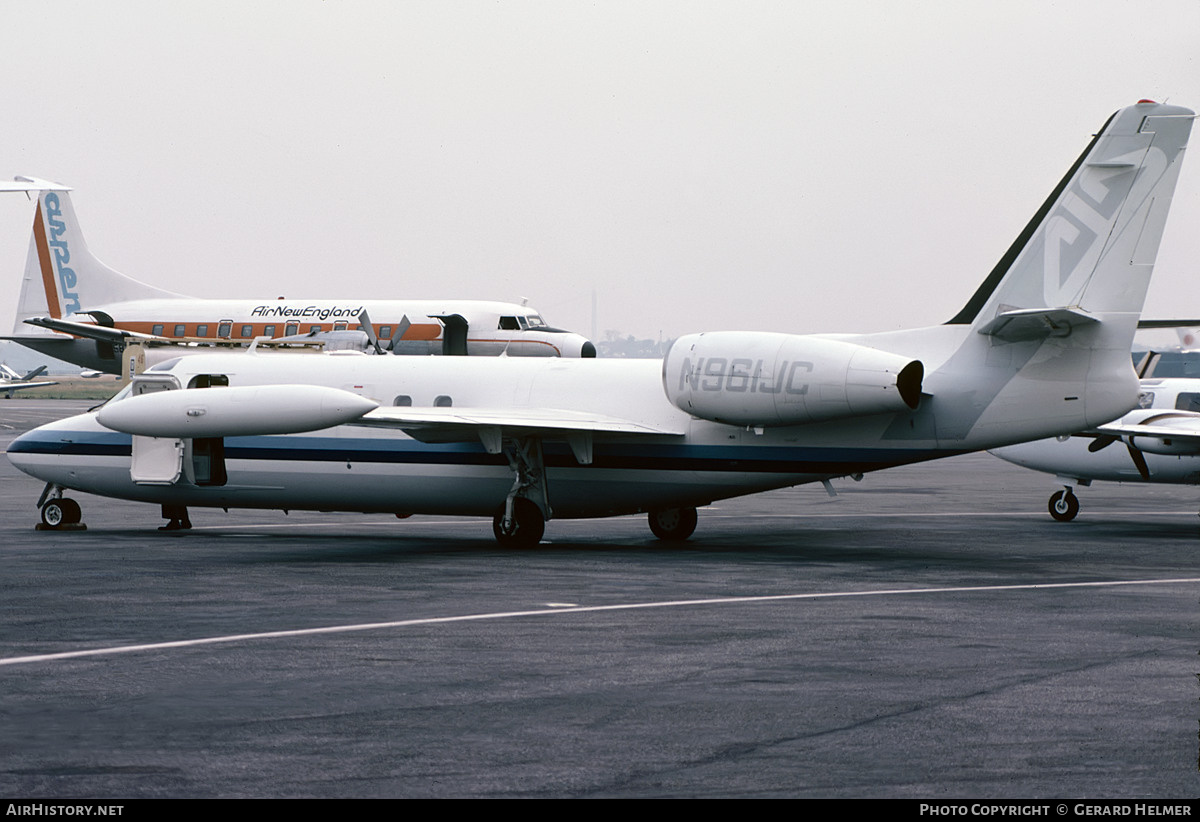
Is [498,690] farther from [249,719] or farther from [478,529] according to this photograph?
[478,529]

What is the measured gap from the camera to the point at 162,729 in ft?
33.0

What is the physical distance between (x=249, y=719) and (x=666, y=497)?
13.7m

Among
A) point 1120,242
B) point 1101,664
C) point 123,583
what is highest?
point 1120,242

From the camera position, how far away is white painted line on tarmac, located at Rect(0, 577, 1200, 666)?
43.7 ft

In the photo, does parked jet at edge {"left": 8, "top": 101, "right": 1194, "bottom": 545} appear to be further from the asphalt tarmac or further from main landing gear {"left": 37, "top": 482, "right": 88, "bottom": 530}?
the asphalt tarmac

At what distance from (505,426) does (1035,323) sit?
7.68m

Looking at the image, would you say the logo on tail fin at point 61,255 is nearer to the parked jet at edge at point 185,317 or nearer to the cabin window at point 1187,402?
the parked jet at edge at point 185,317

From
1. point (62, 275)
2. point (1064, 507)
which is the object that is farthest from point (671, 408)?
point (62, 275)

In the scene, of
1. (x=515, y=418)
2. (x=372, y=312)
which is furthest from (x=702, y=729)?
(x=372, y=312)

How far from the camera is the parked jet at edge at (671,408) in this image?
20.9 metres

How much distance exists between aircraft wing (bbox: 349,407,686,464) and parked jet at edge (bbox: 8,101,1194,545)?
5 cm

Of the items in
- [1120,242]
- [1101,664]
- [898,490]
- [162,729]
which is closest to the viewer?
[162,729]

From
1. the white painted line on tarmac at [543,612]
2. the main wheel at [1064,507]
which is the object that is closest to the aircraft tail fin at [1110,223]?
the white painted line on tarmac at [543,612]

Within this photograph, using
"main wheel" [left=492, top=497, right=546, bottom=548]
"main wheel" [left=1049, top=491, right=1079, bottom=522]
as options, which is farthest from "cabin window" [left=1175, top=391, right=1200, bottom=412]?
"main wheel" [left=492, top=497, right=546, bottom=548]
